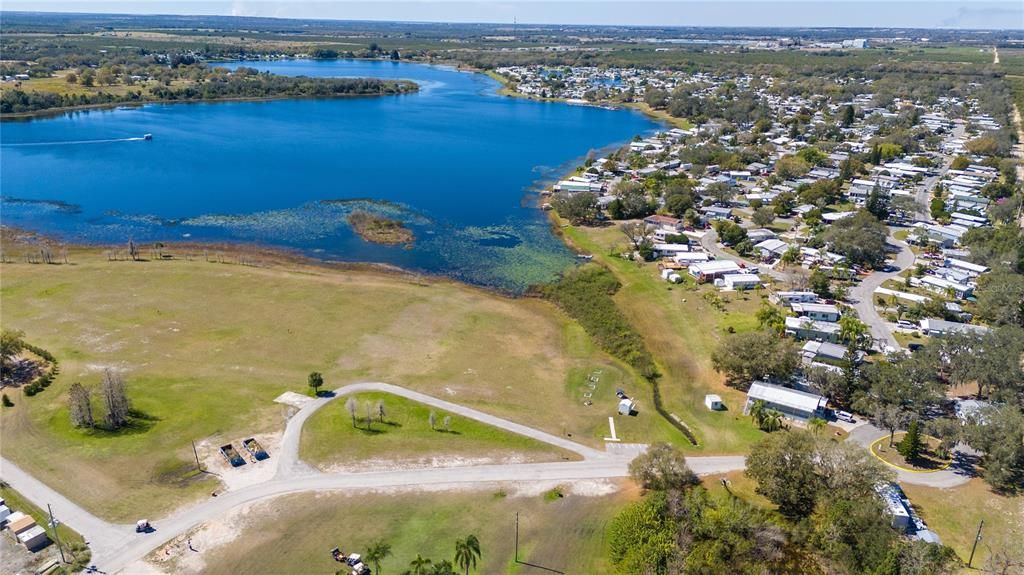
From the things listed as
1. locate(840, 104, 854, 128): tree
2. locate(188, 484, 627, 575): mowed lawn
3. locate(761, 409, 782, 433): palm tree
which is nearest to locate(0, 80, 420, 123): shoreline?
locate(840, 104, 854, 128): tree

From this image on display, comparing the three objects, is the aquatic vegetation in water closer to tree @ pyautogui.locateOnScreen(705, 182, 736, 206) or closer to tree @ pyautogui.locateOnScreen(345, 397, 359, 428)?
tree @ pyautogui.locateOnScreen(345, 397, 359, 428)

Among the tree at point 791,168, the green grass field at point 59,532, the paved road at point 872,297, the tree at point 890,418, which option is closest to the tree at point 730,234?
the paved road at point 872,297

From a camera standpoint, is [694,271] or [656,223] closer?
[694,271]

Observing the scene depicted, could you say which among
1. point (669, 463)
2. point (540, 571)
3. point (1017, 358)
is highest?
point (1017, 358)

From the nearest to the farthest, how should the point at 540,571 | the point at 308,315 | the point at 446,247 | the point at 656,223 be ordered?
the point at 540,571
the point at 308,315
the point at 446,247
the point at 656,223

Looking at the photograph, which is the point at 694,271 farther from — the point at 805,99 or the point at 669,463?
the point at 805,99

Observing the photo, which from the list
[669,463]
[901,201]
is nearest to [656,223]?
[901,201]

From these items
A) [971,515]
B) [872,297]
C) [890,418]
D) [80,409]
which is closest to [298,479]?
[80,409]
